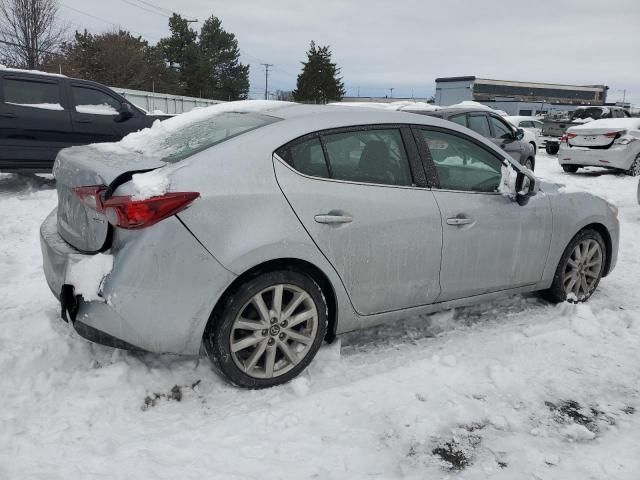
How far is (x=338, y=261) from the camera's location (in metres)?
3.07

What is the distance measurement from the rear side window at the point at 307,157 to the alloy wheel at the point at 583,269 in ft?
7.84

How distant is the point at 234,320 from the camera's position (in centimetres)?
280

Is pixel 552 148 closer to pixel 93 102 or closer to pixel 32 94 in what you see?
pixel 93 102

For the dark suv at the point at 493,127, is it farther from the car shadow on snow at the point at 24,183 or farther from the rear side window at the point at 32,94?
the car shadow on snow at the point at 24,183

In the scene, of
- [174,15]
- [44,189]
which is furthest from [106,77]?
[44,189]

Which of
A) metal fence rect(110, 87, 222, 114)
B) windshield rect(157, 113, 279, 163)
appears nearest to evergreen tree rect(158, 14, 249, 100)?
metal fence rect(110, 87, 222, 114)

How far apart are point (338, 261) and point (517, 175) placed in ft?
5.37

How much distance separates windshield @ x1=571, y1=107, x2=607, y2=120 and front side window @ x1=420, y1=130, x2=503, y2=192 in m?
15.4

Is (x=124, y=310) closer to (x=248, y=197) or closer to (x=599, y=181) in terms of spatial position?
(x=248, y=197)

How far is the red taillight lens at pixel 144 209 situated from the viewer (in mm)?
2588

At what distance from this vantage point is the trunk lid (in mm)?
2754

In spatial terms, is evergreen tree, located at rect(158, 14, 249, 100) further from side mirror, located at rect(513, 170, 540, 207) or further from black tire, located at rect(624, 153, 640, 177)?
side mirror, located at rect(513, 170, 540, 207)

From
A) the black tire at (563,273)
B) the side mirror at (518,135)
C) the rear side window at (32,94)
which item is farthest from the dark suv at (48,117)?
the side mirror at (518,135)

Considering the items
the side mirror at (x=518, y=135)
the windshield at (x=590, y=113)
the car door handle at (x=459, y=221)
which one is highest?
the windshield at (x=590, y=113)
